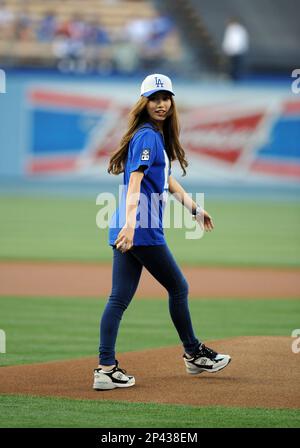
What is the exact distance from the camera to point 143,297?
11.8 meters

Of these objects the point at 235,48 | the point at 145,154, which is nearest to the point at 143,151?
the point at 145,154

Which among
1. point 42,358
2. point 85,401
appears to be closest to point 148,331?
point 42,358

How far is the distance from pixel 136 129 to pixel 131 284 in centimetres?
105

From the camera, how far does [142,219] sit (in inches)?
259

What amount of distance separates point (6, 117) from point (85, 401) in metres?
21.9

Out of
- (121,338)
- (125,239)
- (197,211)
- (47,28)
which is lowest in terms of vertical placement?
(121,338)

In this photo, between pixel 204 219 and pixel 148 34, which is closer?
pixel 204 219

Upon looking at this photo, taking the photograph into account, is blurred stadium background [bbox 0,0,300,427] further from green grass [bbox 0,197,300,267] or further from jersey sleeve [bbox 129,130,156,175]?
jersey sleeve [bbox 129,130,156,175]

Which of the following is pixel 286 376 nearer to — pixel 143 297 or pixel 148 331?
pixel 148 331

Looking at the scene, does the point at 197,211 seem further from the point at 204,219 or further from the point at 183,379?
the point at 183,379

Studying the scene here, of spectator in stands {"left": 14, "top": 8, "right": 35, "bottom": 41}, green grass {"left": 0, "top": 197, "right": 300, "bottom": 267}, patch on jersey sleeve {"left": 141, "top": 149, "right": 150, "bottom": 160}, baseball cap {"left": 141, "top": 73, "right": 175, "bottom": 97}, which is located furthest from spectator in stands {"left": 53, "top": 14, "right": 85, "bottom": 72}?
patch on jersey sleeve {"left": 141, "top": 149, "right": 150, "bottom": 160}

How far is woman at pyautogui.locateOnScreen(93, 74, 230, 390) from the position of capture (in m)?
6.48

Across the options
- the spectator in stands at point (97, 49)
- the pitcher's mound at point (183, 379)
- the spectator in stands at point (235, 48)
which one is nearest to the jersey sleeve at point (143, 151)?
the pitcher's mound at point (183, 379)

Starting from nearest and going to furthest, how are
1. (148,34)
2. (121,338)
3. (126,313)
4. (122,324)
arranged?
(121,338) → (122,324) → (126,313) → (148,34)
